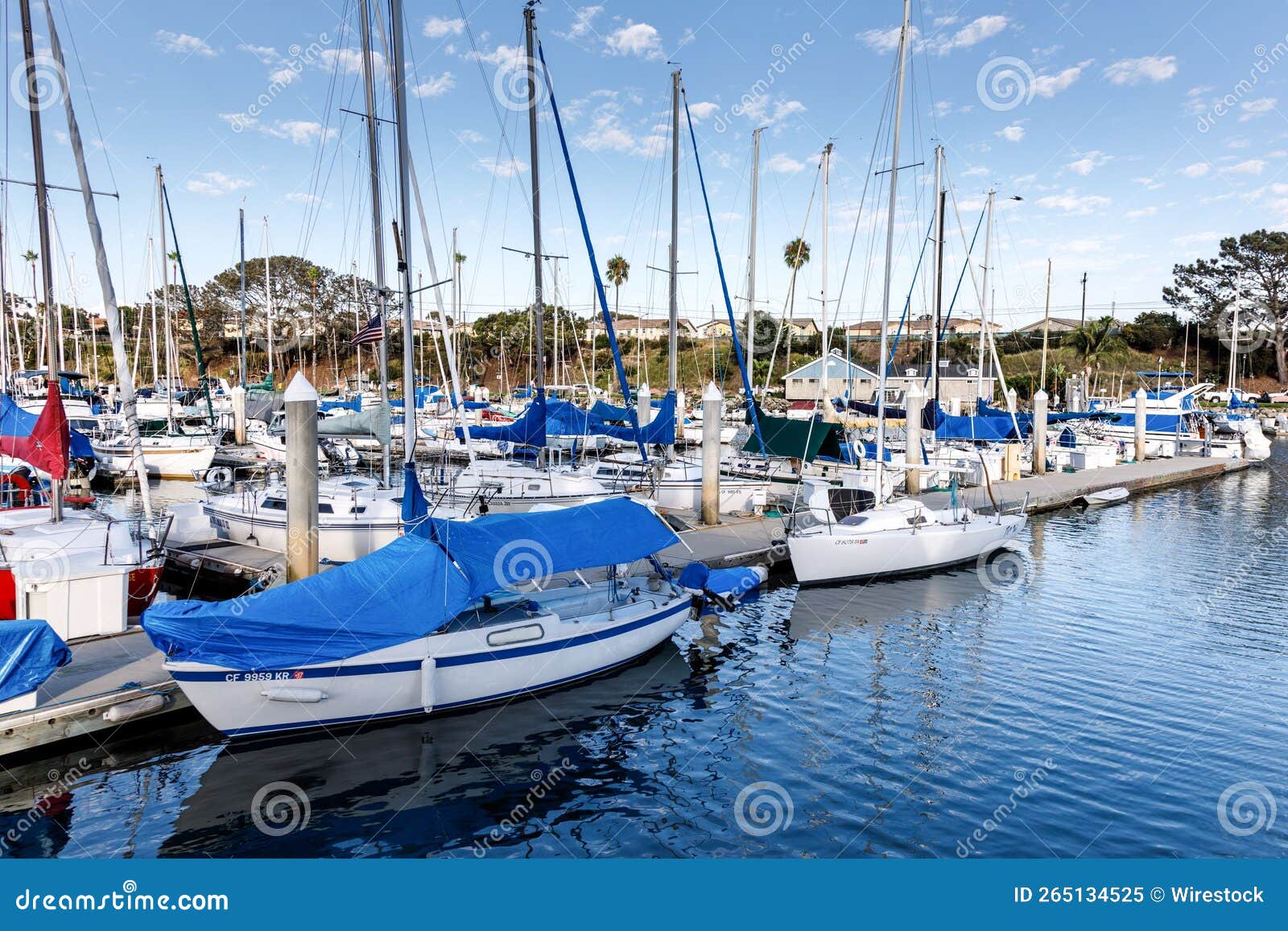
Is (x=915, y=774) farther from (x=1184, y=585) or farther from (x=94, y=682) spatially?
(x=1184, y=585)

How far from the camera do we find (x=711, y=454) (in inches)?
1005

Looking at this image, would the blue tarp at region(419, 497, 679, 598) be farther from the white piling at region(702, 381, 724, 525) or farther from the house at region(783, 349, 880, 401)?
the house at region(783, 349, 880, 401)

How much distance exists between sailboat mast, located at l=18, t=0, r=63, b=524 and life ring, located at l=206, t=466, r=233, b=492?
352 inches

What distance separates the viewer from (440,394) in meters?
55.7

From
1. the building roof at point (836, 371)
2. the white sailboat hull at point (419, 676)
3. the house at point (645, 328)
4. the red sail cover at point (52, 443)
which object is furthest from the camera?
the house at point (645, 328)

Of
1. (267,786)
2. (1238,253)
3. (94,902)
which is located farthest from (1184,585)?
(1238,253)

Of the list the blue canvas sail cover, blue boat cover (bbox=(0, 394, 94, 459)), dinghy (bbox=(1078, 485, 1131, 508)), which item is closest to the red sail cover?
blue boat cover (bbox=(0, 394, 94, 459))

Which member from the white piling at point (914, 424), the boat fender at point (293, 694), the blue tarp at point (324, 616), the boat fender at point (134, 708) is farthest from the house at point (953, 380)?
the boat fender at point (134, 708)

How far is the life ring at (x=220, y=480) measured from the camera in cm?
2800

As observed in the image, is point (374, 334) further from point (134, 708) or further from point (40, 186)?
point (134, 708)

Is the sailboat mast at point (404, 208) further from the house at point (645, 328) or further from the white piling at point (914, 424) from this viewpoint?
the house at point (645, 328)

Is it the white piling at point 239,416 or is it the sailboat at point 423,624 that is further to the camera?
the white piling at point 239,416

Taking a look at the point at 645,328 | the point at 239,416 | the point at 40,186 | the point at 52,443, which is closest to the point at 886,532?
the point at 52,443

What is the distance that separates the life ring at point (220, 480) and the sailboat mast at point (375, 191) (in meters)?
9.83
